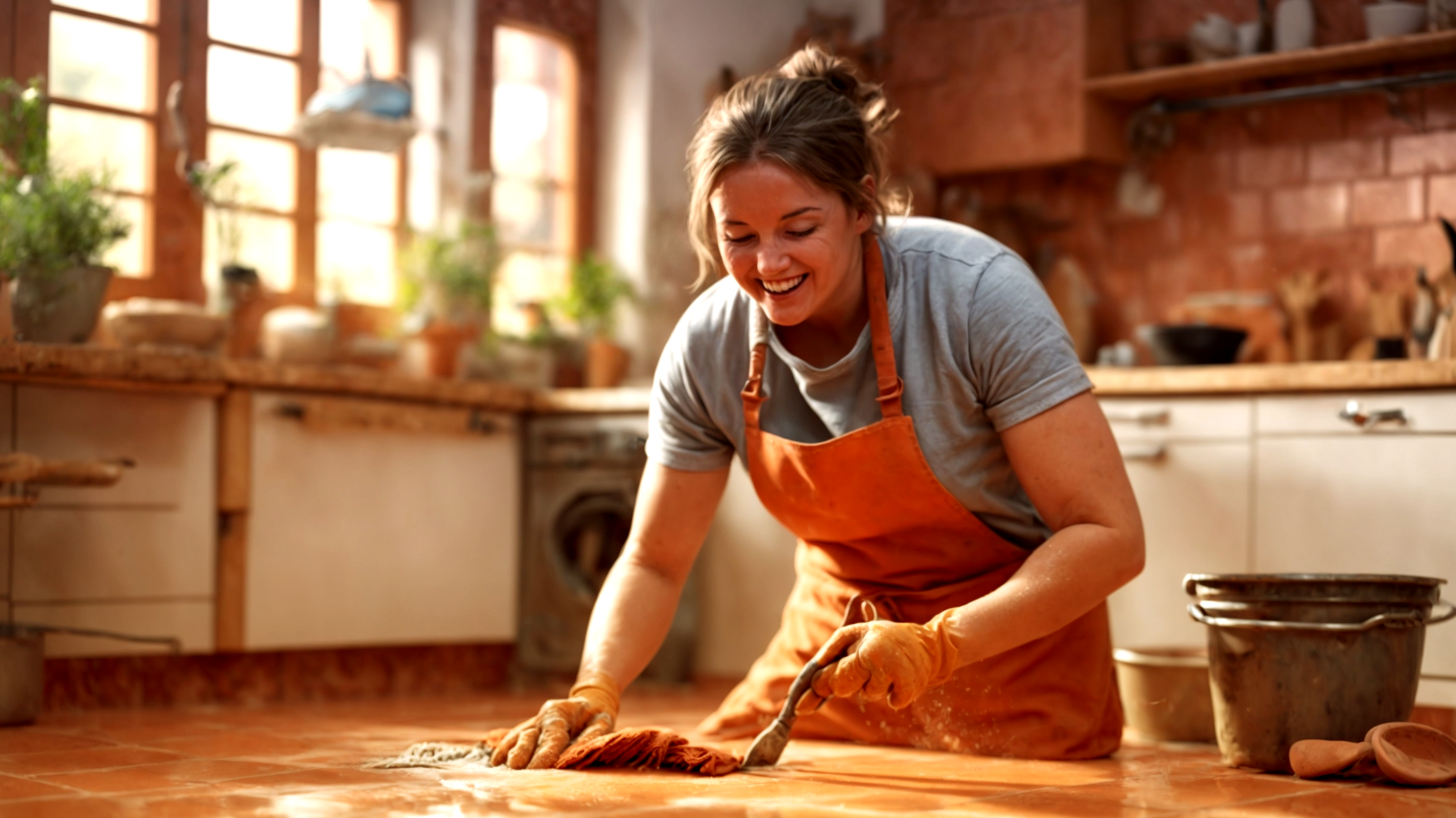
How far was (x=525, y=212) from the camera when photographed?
4.89m

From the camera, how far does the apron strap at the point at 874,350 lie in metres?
2.14

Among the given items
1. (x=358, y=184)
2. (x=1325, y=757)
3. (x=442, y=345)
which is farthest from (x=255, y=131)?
(x=1325, y=757)

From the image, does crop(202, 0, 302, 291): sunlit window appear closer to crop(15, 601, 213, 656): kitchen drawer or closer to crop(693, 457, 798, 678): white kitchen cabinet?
crop(15, 601, 213, 656): kitchen drawer

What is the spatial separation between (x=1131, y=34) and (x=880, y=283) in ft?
8.85

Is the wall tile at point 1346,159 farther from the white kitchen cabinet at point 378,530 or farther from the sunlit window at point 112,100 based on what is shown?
the sunlit window at point 112,100

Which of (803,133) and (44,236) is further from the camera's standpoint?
(44,236)

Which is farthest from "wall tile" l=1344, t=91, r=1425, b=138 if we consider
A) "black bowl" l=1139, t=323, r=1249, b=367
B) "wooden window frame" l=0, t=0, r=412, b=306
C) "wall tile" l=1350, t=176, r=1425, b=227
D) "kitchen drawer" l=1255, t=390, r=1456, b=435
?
"wooden window frame" l=0, t=0, r=412, b=306

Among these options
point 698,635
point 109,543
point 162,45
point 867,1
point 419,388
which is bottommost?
point 698,635

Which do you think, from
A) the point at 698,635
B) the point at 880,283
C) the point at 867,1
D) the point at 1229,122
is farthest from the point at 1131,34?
the point at 880,283

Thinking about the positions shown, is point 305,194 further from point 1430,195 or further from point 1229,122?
point 1430,195

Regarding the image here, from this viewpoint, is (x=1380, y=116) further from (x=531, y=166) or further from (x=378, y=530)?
(x=378, y=530)

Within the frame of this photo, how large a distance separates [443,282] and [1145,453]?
2.09 metres

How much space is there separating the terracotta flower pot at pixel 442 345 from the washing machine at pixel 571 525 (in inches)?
14.5

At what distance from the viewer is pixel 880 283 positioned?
218cm
